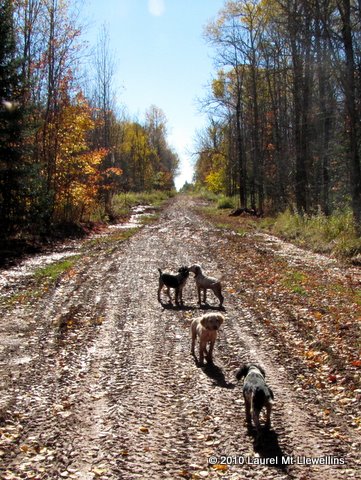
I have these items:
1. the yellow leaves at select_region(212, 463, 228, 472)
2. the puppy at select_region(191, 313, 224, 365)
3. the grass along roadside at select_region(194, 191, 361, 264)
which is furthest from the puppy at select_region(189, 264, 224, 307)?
the grass along roadside at select_region(194, 191, 361, 264)

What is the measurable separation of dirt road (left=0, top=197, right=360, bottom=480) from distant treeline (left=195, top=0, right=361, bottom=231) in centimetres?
960

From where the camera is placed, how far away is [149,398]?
577 centimetres

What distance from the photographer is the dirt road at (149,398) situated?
4430mm

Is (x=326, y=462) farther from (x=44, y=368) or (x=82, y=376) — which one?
(x=44, y=368)

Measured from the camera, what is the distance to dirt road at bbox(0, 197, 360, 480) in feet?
14.5

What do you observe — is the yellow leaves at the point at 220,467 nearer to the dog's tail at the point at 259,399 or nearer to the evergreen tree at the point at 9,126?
the dog's tail at the point at 259,399

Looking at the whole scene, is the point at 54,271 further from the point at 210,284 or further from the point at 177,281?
the point at 210,284

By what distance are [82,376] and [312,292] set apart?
20.5 ft

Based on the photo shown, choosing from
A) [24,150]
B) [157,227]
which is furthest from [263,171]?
[24,150]

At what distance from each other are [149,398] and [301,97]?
2340cm

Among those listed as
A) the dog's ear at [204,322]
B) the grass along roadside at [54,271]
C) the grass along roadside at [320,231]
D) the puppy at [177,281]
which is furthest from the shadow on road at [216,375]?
the grass along roadside at [320,231]

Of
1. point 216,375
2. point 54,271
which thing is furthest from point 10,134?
point 216,375

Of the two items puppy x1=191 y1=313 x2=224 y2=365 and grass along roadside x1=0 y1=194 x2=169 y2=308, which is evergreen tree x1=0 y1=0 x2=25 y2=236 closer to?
grass along roadside x1=0 y1=194 x2=169 y2=308

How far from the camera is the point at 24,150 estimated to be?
1847cm
